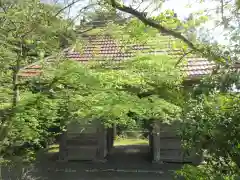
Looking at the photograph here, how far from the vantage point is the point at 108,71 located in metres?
3.54

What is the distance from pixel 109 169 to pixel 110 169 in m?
0.03

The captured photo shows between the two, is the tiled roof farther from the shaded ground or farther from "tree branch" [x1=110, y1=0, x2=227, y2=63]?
the shaded ground

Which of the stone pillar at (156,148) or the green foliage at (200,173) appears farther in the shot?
the stone pillar at (156,148)

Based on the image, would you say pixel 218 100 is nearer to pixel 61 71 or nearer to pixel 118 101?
pixel 118 101

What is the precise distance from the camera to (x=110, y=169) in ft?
29.5

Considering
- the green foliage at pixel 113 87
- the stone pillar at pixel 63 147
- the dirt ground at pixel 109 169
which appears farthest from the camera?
the stone pillar at pixel 63 147

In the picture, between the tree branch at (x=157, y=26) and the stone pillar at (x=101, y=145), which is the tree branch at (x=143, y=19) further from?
the stone pillar at (x=101, y=145)

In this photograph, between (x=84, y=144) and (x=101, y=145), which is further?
(x=84, y=144)

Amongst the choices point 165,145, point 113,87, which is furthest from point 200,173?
point 165,145

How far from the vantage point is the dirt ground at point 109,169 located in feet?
26.8

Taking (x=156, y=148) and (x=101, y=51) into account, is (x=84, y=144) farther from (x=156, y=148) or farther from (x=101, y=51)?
(x=101, y=51)

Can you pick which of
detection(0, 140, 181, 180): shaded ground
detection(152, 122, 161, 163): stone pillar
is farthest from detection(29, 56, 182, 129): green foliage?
Result: detection(152, 122, 161, 163): stone pillar

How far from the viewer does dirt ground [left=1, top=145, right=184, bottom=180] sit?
8.16 meters

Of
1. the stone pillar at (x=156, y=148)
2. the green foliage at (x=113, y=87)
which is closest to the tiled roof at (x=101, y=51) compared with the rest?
the green foliage at (x=113, y=87)
